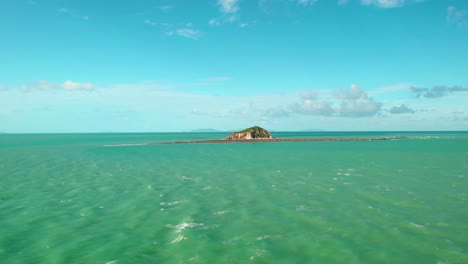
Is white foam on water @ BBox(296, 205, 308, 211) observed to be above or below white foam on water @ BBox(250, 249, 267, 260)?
above

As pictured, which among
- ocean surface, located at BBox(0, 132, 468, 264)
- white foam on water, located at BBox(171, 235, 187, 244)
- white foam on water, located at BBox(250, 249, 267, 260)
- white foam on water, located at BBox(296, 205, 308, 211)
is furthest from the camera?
white foam on water, located at BBox(296, 205, 308, 211)

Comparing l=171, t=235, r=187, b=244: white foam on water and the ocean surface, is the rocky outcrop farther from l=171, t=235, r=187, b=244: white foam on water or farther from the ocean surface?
l=171, t=235, r=187, b=244: white foam on water

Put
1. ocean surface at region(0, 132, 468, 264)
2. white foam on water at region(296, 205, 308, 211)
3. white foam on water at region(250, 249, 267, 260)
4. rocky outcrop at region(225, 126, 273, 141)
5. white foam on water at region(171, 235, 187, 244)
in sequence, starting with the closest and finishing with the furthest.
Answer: white foam on water at region(250, 249, 267, 260), ocean surface at region(0, 132, 468, 264), white foam on water at region(171, 235, 187, 244), white foam on water at region(296, 205, 308, 211), rocky outcrop at region(225, 126, 273, 141)

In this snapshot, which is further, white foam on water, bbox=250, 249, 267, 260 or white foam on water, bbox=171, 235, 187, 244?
white foam on water, bbox=171, 235, 187, 244

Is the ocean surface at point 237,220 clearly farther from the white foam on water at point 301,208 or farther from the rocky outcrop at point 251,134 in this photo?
the rocky outcrop at point 251,134

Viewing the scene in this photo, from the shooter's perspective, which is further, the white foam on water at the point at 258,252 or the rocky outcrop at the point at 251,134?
the rocky outcrop at the point at 251,134

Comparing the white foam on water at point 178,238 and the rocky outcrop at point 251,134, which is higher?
the rocky outcrop at point 251,134

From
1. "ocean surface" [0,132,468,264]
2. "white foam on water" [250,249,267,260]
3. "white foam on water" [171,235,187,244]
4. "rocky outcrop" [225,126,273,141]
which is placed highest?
"rocky outcrop" [225,126,273,141]

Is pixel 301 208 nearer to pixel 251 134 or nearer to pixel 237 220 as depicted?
pixel 237 220

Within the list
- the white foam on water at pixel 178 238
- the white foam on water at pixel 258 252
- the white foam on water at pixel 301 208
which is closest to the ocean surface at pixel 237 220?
the white foam on water at pixel 178 238

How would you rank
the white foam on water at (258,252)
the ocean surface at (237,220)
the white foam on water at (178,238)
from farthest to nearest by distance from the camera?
the white foam on water at (178,238)
the ocean surface at (237,220)
the white foam on water at (258,252)

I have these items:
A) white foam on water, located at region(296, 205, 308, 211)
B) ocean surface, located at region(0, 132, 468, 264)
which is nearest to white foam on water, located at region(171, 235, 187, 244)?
ocean surface, located at region(0, 132, 468, 264)
